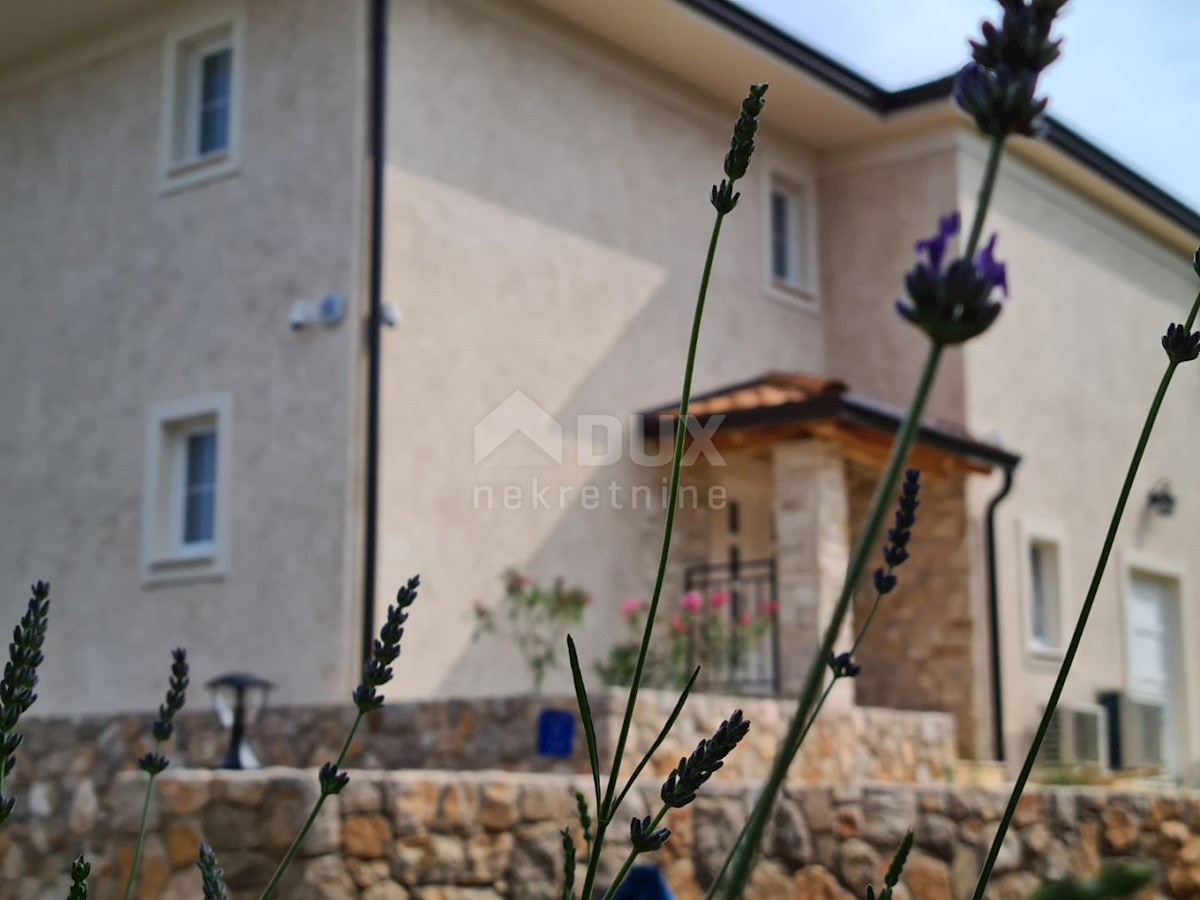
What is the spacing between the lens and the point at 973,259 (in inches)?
35.7

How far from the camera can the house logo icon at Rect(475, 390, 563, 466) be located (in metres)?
11.1

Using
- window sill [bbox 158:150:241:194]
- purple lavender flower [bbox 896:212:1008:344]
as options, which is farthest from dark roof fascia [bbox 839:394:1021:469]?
purple lavender flower [bbox 896:212:1008:344]

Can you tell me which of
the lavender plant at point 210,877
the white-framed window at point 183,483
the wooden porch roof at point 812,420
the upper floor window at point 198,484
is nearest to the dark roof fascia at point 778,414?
the wooden porch roof at point 812,420

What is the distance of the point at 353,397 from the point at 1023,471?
673 cm

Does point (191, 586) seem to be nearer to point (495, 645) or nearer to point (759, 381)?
point (495, 645)

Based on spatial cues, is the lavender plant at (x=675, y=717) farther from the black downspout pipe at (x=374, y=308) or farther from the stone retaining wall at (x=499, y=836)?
the black downspout pipe at (x=374, y=308)

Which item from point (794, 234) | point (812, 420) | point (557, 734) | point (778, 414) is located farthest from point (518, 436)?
point (794, 234)

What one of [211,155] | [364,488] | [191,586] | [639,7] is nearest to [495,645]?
[364,488]

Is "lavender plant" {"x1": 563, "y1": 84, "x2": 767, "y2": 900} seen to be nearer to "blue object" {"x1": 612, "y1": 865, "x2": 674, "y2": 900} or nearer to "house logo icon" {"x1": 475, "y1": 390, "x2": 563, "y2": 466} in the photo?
"blue object" {"x1": 612, "y1": 865, "x2": 674, "y2": 900}

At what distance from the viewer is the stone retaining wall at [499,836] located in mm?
5828

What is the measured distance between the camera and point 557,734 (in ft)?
29.2

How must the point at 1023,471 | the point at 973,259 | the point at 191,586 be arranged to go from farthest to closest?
the point at 1023,471 → the point at 191,586 → the point at 973,259

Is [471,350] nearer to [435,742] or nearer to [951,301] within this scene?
[435,742]

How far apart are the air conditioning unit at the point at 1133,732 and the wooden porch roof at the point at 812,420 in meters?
Result: 3.30
